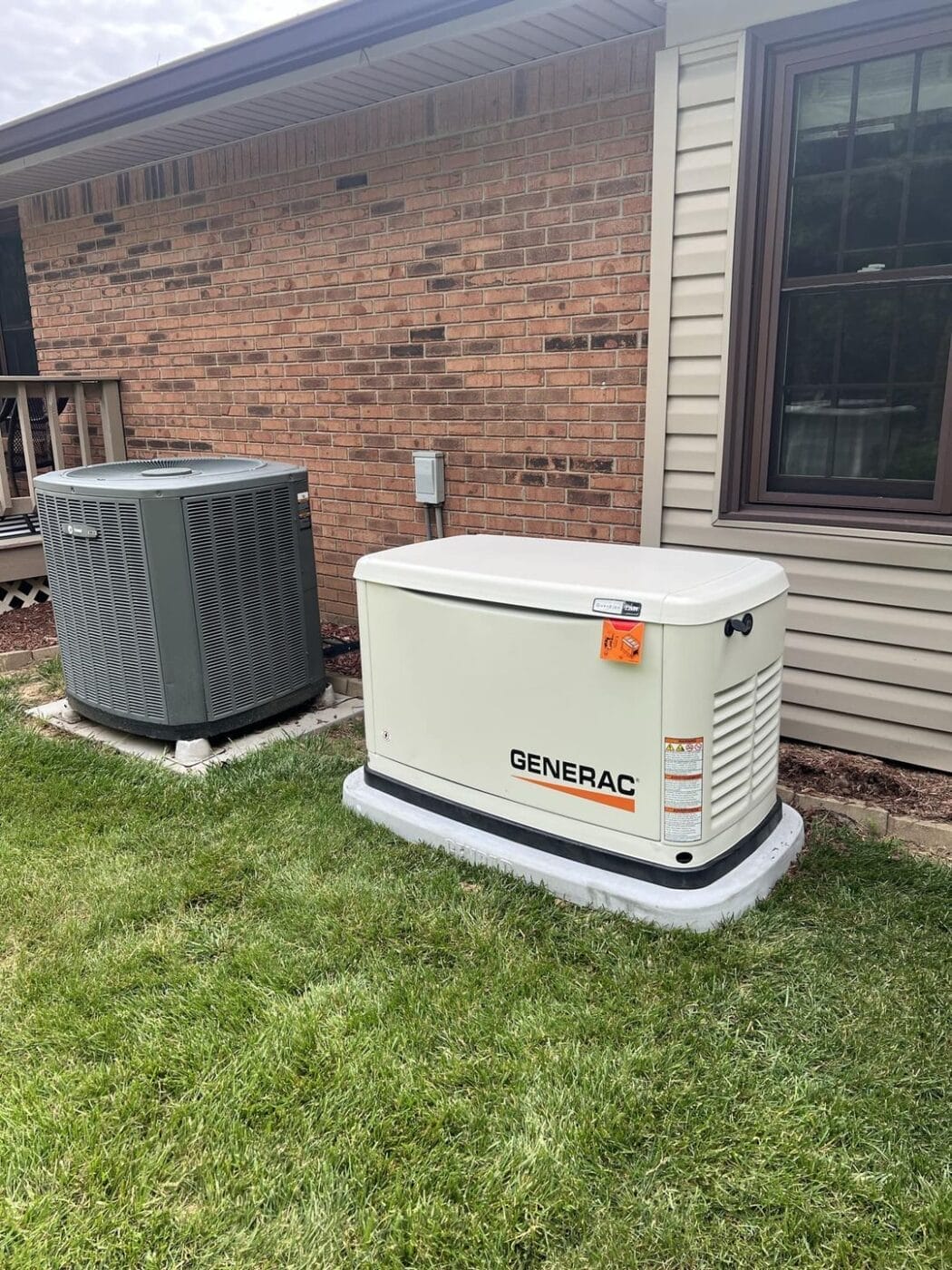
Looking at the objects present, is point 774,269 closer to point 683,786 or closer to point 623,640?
point 623,640

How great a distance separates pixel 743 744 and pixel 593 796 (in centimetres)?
46

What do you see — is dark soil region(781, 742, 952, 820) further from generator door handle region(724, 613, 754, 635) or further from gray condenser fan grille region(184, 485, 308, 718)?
gray condenser fan grille region(184, 485, 308, 718)

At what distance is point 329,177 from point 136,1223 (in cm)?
484

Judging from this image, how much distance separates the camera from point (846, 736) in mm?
3605

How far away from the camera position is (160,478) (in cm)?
380

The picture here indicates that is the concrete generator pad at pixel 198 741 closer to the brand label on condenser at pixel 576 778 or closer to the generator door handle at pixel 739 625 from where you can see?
the brand label on condenser at pixel 576 778

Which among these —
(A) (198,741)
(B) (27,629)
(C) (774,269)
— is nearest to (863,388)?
(C) (774,269)

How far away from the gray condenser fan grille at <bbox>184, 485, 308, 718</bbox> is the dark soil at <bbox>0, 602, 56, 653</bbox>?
2.04 metres

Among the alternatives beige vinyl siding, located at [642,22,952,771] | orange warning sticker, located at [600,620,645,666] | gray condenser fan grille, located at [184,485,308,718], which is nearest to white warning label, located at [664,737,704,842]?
orange warning sticker, located at [600,620,645,666]

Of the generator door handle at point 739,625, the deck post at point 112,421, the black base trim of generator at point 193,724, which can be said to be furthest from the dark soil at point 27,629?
→ the generator door handle at point 739,625

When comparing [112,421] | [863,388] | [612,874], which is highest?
[863,388]

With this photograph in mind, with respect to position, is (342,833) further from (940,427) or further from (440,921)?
(940,427)

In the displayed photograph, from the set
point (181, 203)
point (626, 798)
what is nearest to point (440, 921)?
point (626, 798)

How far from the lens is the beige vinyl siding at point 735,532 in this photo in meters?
3.35
